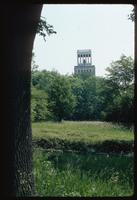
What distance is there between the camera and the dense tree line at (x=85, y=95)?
6426mm

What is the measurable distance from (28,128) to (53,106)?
5.42 feet

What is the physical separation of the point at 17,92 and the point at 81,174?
189cm

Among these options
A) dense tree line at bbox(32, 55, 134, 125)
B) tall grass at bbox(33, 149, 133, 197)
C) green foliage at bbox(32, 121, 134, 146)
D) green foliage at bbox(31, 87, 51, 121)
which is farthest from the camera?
green foliage at bbox(32, 121, 134, 146)

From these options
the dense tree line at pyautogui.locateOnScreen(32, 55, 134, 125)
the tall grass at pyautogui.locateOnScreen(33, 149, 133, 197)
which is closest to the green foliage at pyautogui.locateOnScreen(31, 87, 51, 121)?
the dense tree line at pyautogui.locateOnScreen(32, 55, 134, 125)

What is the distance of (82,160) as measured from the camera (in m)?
6.80

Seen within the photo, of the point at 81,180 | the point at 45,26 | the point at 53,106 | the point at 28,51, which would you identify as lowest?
the point at 81,180

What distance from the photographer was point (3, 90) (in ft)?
12.7

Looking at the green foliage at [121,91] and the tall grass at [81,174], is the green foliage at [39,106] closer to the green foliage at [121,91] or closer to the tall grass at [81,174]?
the tall grass at [81,174]

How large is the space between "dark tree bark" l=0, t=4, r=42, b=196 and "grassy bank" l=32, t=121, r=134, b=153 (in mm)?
1544

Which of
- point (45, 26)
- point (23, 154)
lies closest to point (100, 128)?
point (45, 26)

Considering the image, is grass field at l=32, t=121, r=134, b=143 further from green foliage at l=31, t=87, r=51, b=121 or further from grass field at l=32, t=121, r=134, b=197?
green foliage at l=31, t=87, r=51, b=121

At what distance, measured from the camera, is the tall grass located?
5.55 metres

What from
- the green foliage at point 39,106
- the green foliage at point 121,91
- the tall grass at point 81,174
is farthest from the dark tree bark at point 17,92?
the green foliage at point 121,91

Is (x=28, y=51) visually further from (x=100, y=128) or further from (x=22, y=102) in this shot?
(x=100, y=128)
